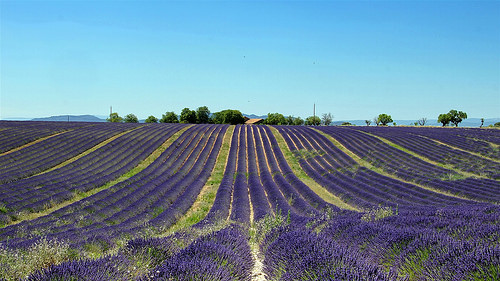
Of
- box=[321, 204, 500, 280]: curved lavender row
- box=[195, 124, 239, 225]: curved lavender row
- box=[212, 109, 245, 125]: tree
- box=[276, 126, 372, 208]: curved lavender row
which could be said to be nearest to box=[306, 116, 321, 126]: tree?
box=[212, 109, 245, 125]: tree

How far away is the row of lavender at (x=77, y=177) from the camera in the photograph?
45.3 ft

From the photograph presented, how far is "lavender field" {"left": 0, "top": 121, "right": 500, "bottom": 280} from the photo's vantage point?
163 inches

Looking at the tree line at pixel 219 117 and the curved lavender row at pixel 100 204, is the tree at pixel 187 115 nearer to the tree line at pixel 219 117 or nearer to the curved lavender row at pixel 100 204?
the tree line at pixel 219 117

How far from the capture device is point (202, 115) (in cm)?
9606

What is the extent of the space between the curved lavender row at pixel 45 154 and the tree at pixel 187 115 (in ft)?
193

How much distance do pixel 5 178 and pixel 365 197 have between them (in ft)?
62.6

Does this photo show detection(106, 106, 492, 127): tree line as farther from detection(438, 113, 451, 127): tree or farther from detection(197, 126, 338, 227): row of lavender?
detection(197, 126, 338, 227): row of lavender

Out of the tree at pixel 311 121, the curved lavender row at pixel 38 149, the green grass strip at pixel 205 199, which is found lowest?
the green grass strip at pixel 205 199

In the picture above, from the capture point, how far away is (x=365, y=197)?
16188 millimetres

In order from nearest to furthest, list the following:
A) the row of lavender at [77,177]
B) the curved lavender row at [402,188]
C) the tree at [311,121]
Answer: the row of lavender at [77,177] → the curved lavender row at [402,188] → the tree at [311,121]

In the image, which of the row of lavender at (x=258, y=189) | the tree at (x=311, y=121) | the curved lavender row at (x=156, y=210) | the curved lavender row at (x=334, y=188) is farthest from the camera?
the tree at (x=311, y=121)

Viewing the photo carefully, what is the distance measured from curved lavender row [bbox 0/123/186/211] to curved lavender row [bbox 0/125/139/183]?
1285mm

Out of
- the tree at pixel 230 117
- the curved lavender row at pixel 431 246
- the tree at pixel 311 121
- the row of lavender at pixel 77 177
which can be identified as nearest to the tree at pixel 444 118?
the tree at pixel 311 121

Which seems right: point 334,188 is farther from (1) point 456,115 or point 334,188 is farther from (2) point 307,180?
(1) point 456,115
